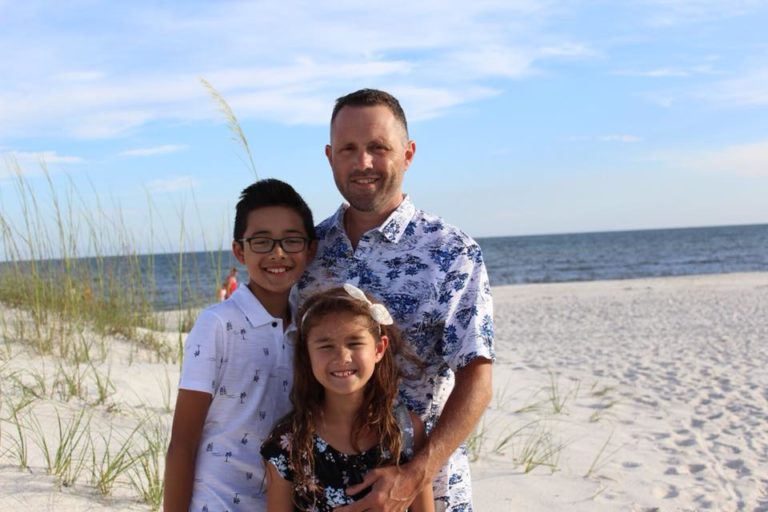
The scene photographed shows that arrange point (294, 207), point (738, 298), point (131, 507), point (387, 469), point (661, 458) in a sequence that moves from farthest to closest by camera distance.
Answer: point (738, 298), point (661, 458), point (131, 507), point (294, 207), point (387, 469)

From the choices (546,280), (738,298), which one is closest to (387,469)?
(738,298)

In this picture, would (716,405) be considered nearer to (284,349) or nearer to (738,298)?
(284,349)

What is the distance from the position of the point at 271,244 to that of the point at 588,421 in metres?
5.18

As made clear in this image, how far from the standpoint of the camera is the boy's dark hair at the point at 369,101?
269cm

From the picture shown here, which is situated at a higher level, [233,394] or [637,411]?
[233,394]

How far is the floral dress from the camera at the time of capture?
2.19 meters

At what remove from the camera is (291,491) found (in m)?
2.20

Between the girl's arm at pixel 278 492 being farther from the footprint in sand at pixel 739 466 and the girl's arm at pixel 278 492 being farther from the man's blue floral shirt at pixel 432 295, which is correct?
the footprint in sand at pixel 739 466

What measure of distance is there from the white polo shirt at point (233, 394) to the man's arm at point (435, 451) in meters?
0.36

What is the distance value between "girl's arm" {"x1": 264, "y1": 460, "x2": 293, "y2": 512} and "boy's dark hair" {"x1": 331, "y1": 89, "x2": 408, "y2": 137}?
128 cm

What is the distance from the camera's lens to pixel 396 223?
266cm

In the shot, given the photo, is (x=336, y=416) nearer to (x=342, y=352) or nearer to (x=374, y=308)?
(x=342, y=352)

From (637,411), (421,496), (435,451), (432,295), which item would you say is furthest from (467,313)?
(637,411)

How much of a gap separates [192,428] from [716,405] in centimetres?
639
